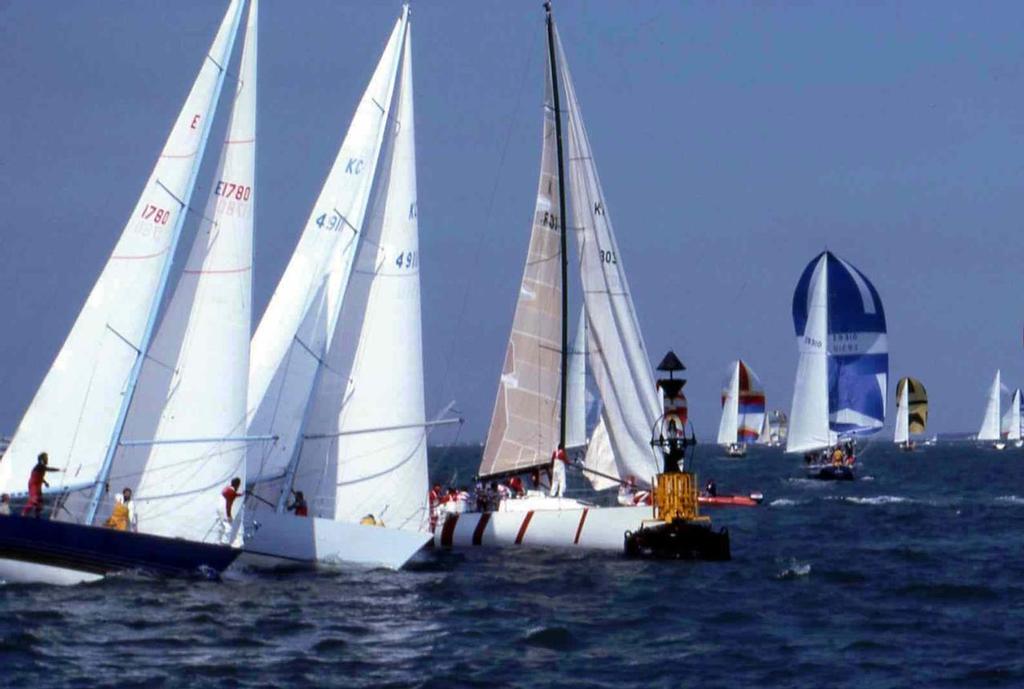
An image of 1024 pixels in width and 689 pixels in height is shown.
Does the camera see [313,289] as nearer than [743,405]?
Yes

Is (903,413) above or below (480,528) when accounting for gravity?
above

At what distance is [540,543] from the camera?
31.9 m

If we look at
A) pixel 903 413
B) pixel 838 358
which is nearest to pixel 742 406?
pixel 903 413

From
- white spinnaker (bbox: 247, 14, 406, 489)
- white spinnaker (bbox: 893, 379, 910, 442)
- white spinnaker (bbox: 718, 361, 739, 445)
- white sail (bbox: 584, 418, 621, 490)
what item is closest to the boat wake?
white sail (bbox: 584, 418, 621, 490)

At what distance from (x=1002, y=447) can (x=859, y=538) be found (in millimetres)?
→ 124796

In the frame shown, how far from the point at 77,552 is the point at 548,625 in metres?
6.19

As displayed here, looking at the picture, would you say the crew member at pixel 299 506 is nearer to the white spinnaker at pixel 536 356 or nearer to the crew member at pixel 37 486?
the crew member at pixel 37 486

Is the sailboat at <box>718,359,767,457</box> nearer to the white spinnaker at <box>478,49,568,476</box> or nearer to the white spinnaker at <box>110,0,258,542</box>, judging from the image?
the white spinnaker at <box>478,49,568,476</box>

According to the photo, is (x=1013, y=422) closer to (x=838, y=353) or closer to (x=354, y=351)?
(x=838, y=353)

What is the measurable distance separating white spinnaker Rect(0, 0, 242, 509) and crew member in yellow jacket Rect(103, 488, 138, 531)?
0.52 m

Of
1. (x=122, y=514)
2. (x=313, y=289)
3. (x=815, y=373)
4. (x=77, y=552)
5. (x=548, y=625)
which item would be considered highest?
(x=815, y=373)

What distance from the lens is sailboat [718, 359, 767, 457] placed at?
4355 inches

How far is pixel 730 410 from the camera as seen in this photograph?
11431cm

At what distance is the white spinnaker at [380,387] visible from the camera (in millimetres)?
29406
